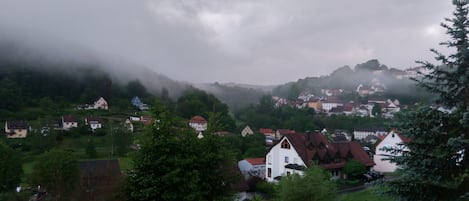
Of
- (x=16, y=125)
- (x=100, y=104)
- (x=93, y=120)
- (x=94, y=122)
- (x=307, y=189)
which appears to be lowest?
(x=307, y=189)

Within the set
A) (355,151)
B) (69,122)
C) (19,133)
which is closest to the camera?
(355,151)

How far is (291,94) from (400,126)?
520ft

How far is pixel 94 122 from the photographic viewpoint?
227 feet

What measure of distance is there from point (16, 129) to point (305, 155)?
48.9 metres

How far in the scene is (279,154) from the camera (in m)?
37.4

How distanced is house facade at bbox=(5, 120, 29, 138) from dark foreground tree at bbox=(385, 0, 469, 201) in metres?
64.8

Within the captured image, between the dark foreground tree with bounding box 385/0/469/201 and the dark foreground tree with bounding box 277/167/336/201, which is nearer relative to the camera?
the dark foreground tree with bounding box 385/0/469/201

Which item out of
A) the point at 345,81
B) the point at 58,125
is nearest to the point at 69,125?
the point at 58,125

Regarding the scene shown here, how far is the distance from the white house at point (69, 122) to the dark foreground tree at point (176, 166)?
58871 mm

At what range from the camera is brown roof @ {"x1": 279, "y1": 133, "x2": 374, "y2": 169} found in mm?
35938

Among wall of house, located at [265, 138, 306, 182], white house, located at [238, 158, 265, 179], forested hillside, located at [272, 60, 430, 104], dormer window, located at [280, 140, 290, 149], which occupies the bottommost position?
white house, located at [238, 158, 265, 179]

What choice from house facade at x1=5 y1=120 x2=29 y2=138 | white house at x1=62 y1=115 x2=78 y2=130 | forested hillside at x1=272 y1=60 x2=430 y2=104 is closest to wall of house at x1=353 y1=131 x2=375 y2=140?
white house at x1=62 y1=115 x2=78 y2=130

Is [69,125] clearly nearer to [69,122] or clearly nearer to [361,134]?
[69,122]

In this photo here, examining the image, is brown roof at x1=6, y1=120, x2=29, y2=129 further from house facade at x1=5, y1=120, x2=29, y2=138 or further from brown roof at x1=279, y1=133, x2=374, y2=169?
brown roof at x1=279, y1=133, x2=374, y2=169
